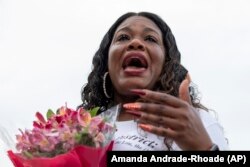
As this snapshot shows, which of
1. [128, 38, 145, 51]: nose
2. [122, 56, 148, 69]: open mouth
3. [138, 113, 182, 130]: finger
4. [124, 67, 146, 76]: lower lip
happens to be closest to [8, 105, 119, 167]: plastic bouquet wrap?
[138, 113, 182, 130]: finger

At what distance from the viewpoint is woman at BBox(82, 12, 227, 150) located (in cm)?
304

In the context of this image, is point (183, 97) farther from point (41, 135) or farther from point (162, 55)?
point (162, 55)

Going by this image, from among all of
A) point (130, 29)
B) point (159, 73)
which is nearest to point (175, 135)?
point (159, 73)

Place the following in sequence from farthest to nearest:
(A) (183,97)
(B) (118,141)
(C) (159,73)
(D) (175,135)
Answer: (C) (159,73)
(B) (118,141)
(A) (183,97)
(D) (175,135)

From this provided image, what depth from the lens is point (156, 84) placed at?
183 inches

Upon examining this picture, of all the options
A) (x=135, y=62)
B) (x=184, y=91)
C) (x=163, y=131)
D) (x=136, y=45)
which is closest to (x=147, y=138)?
(x=135, y=62)

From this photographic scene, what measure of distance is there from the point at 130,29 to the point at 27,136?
1.67m

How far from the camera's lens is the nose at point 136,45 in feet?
15.1

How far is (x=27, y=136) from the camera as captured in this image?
11.5 ft

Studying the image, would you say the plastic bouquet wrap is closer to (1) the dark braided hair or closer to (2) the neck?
(2) the neck

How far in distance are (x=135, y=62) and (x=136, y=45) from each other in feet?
0.51

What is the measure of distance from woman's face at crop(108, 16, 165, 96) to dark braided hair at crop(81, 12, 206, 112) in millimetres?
89
